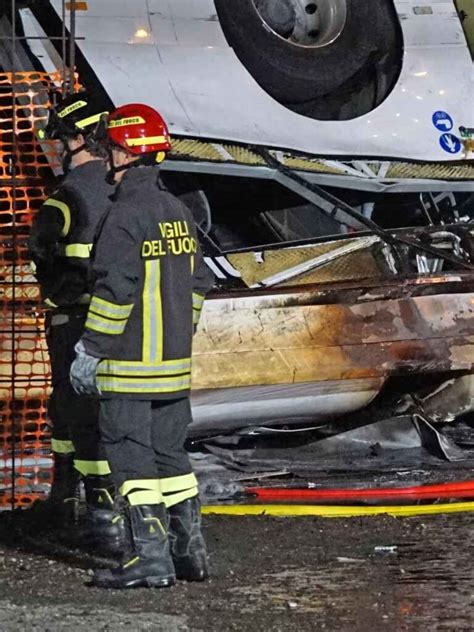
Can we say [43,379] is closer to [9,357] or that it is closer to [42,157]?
[9,357]

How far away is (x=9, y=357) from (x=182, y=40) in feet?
6.53

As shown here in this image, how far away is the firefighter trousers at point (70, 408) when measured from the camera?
552cm

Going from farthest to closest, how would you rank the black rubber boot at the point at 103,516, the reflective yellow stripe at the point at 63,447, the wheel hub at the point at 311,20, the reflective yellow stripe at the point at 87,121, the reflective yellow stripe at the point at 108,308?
the wheel hub at the point at 311,20, the reflective yellow stripe at the point at 63,447, the reflective yellow stripe at the point at 87,121, the black rubber boot at the point at 103,516, the reflective yellow stripe at the point at 108,308

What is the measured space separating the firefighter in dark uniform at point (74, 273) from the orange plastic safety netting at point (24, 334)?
25.0 inches

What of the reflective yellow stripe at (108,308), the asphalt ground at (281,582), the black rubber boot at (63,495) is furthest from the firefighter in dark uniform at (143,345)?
the black rubber boot at (63,495)

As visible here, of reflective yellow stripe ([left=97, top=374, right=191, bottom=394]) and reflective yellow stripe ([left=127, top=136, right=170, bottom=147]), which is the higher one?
reflective yellow stripe ([left=127, top=136, right=170, bottom=147])

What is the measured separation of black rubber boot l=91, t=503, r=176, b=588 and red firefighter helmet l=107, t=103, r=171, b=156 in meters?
1.20

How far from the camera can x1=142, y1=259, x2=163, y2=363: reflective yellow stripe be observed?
15.7 ft

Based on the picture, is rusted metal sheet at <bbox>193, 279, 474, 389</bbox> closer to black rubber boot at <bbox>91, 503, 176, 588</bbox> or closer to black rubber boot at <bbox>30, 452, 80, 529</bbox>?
black rubber boot at <bbox>30, 452, 80, 529</bbox>

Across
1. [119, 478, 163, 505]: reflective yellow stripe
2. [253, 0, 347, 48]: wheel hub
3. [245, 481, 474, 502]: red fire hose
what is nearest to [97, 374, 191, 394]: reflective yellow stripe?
[119, 478, 163, 505]: reflective yellow stripe

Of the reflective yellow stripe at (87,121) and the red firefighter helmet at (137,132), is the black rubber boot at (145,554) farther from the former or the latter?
the reflective yellow stripe at (87,121)

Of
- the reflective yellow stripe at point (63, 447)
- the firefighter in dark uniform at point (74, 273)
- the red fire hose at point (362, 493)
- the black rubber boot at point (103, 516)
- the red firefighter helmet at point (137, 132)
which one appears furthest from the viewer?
the red fire hose at point (362, 493)

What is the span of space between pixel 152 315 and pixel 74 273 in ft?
2.92

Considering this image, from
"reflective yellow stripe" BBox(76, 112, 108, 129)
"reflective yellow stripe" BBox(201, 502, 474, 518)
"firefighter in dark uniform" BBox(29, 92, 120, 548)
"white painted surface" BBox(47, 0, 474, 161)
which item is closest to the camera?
"firefighter in dark uniform" BBox(29, 92, 120, 548)
